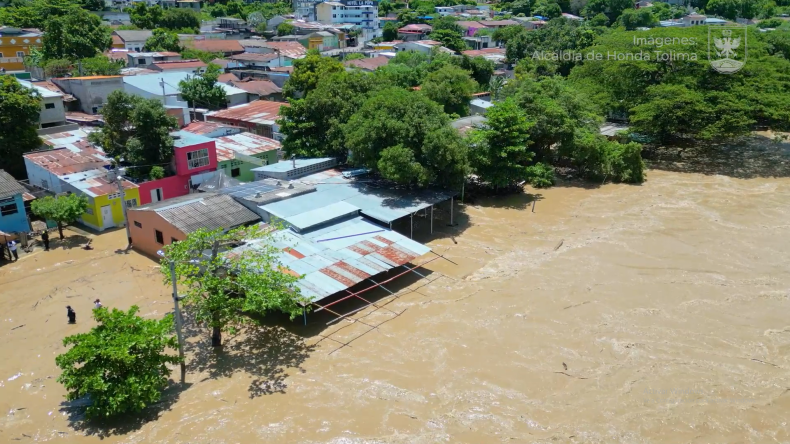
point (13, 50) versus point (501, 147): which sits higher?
point (13, 50)

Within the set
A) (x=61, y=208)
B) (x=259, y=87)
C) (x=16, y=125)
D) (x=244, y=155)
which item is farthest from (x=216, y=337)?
(x=259, y=87)

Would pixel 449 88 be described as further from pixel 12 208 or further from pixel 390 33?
pixel 390 33

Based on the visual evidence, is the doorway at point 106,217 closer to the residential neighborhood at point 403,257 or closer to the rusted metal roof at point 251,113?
the residential neighborhood at point 403,257

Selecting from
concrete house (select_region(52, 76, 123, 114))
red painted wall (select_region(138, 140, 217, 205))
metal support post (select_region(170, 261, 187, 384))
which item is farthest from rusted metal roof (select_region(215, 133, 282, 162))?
metal support post (select_region(170, 261, 187, 384))

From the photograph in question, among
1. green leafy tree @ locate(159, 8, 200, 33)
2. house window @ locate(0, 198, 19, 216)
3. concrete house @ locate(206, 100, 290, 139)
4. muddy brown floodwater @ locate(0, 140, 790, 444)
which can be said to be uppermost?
green leafy tree @ locate(159, 8, 200, 33)

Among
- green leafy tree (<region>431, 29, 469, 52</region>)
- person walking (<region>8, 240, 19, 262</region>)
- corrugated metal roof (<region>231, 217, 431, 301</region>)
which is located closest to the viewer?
corrugated metal roof (<region>231, 217, 431, 301</region>)

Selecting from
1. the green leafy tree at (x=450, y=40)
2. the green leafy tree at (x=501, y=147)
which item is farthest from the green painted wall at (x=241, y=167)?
the green leafy tree at (x=450, y=40)

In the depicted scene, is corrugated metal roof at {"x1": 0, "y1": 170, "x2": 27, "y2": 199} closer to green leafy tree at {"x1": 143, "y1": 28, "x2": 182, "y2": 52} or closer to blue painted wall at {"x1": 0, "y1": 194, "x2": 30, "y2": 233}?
blue painted wall at {"x1": 0, "y1": 194, "x2": 30, "y2": 233}
